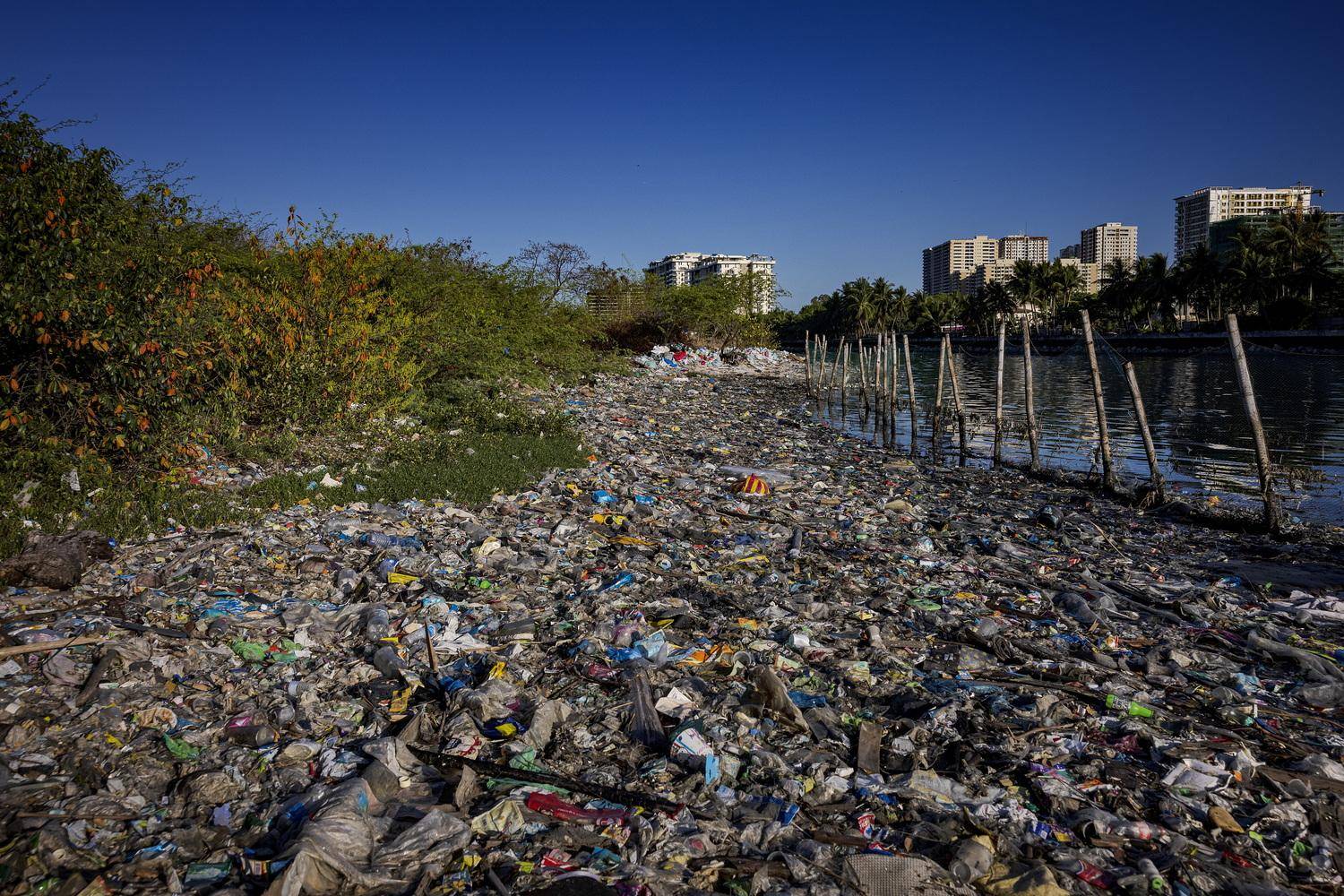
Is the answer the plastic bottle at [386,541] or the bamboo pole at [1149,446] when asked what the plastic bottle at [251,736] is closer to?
the plastic bottle at [386,541]

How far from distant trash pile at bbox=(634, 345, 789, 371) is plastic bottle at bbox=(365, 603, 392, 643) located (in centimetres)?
2438

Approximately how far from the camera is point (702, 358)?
34.9m

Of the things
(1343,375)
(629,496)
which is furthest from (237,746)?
(1343,375)

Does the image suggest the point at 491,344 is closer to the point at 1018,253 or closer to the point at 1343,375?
the point at 1343,375

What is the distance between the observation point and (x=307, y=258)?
34.9ft

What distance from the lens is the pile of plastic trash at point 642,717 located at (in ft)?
9.25

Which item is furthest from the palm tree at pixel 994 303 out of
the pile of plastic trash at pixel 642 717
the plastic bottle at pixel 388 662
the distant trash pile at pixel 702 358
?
the plastic bottle at pixel 388 662

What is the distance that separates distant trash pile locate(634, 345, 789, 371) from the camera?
31.1m

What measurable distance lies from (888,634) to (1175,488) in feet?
29.6

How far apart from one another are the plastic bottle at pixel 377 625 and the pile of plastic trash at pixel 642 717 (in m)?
0.02

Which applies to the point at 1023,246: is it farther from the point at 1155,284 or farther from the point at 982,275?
the point at 1155,284

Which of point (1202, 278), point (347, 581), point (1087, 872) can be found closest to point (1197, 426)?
point (1087, 872)

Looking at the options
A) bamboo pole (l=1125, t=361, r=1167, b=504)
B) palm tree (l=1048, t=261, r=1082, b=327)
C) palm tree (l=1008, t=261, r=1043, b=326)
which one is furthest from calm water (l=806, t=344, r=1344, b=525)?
palm tree (l=1008, t=261, r=1043, b=326)

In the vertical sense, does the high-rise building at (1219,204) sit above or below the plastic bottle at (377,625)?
above
